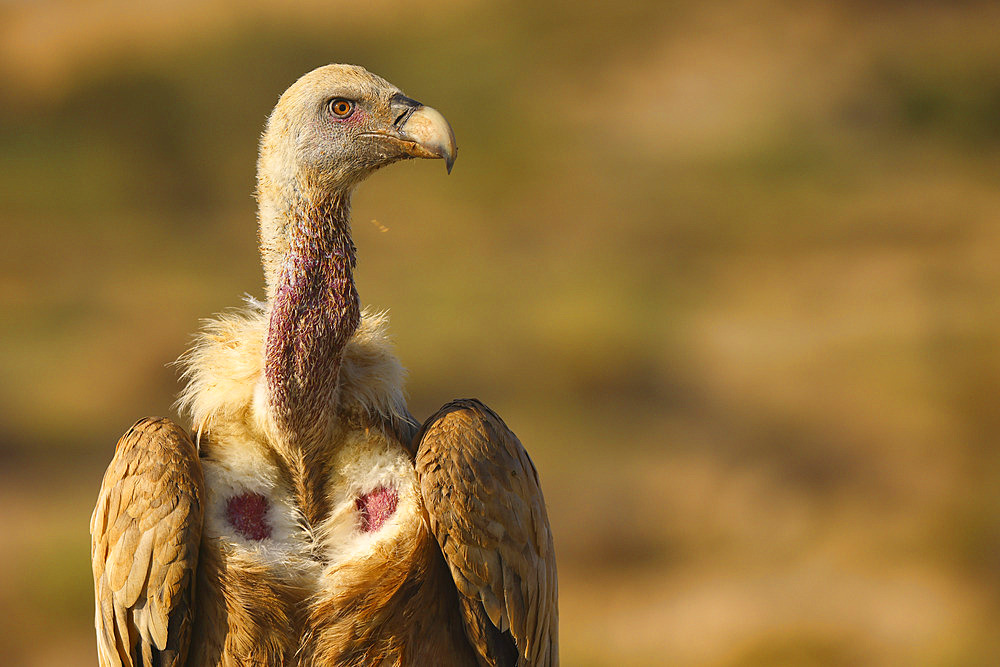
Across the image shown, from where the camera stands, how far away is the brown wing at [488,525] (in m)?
2.35

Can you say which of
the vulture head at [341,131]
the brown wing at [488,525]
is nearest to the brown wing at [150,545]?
the brown wing at [488,525]

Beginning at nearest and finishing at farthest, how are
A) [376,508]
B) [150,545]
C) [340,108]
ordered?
[150,545] < [340,108] < [376,508]

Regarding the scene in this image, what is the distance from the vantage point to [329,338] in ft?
7.62

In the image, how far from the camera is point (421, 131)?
2316mm

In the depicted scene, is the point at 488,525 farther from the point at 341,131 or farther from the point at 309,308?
the point at 341,131

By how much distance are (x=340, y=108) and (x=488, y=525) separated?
103cm

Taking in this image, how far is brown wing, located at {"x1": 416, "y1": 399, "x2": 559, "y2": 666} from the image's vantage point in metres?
2.35

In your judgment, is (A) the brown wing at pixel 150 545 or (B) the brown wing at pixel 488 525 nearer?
(A) the brown wing at pixel 150 545

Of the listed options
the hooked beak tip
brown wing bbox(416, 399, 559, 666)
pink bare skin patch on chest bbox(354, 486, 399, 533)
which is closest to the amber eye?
the hooked beak tip

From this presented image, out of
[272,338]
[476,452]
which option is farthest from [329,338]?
[476,452]

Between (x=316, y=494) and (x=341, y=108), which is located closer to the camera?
(x=341, y=108)

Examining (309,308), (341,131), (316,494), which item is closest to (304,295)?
(309,308)

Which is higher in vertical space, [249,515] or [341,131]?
[341,131]

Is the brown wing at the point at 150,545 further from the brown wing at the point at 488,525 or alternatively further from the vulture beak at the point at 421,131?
the vulture beak at the point at 421,131
